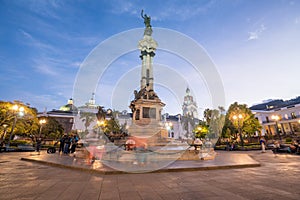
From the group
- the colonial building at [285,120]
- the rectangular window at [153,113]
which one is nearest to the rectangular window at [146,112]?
the rectangular window at [153,113]

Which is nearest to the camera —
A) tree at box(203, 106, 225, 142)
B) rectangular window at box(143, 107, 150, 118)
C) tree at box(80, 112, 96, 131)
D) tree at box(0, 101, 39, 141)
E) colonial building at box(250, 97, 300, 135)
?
rectangular window at box(143, 107, 150, 118)

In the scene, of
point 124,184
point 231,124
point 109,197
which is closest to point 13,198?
point 109,197

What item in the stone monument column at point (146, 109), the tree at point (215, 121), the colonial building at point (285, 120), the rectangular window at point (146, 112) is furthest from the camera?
the colonial building at point (285, 120)

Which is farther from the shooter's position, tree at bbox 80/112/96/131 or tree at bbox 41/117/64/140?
tree at bbox 80/112/96/131

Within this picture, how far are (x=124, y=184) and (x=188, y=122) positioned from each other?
2534 inches

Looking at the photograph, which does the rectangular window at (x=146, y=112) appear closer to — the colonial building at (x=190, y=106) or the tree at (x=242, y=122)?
the tree at (x=242, y=122)

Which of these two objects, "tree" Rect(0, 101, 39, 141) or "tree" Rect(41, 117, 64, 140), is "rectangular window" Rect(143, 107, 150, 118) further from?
"tree" Rect(41, 117, 64, 140)

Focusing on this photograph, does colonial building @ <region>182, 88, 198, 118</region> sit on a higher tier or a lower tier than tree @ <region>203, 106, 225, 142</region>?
higher

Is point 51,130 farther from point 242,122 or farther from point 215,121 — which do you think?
point 242,122

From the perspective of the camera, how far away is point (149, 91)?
2011 cm

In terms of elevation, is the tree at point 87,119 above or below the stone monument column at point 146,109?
above

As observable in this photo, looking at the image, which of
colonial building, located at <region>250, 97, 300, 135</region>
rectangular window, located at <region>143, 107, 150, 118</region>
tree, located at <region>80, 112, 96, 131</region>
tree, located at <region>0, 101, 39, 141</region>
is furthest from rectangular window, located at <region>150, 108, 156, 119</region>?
tree, located at <region>80, 112, 96, 131</region>

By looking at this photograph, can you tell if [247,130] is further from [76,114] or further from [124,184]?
[76,114]

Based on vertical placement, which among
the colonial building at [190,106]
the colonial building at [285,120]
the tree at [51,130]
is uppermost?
the colonial building at [190,106]
